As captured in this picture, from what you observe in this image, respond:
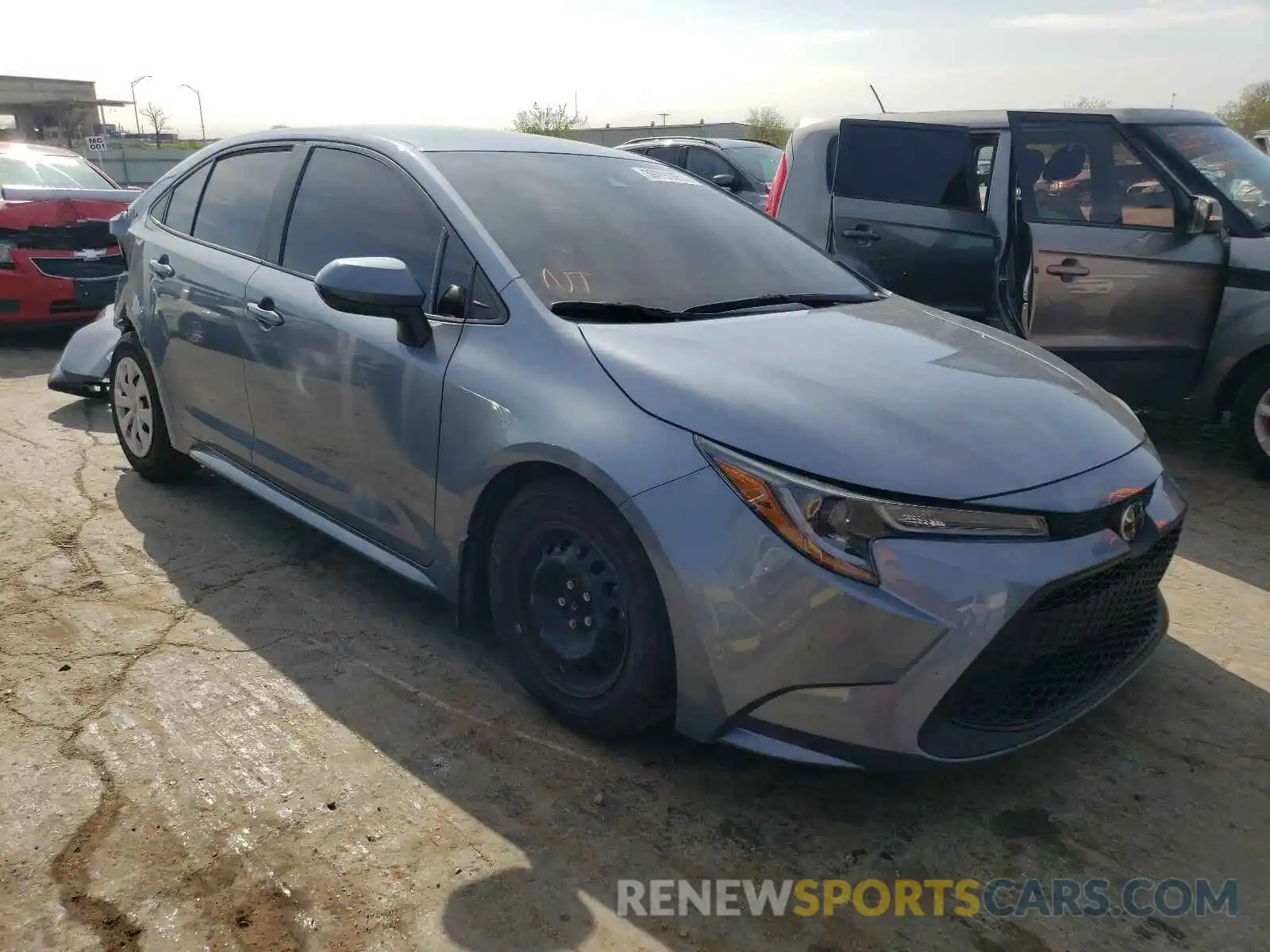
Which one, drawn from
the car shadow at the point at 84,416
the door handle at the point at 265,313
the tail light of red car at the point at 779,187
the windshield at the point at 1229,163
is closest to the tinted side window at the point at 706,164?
the tail light of red car at the point at 779,187

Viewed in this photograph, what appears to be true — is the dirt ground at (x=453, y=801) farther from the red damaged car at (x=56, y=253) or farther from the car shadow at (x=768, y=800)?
the red damaged car at (x=56, y=253)

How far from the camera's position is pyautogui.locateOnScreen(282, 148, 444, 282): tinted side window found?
3.15 m

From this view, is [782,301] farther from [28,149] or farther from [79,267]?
[28,149]

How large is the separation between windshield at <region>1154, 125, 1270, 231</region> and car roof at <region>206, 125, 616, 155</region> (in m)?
3.24

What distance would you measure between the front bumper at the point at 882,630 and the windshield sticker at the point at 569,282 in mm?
815

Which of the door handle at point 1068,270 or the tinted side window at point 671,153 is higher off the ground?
the tinted side window at point 671,153

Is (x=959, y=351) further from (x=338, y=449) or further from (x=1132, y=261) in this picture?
(x=1132, y=261)

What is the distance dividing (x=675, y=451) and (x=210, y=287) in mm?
→ 2424

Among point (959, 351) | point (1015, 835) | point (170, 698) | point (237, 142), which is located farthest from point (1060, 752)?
point (237, 142)

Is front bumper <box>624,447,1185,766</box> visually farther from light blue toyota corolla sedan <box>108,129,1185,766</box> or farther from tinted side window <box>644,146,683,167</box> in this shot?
tinted side window <box>644,146,683,167</box>

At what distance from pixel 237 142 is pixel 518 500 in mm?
2463

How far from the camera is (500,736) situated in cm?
280

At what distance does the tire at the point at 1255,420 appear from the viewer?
194 inches

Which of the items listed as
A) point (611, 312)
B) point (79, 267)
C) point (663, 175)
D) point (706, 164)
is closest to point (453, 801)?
point (611, 312)
